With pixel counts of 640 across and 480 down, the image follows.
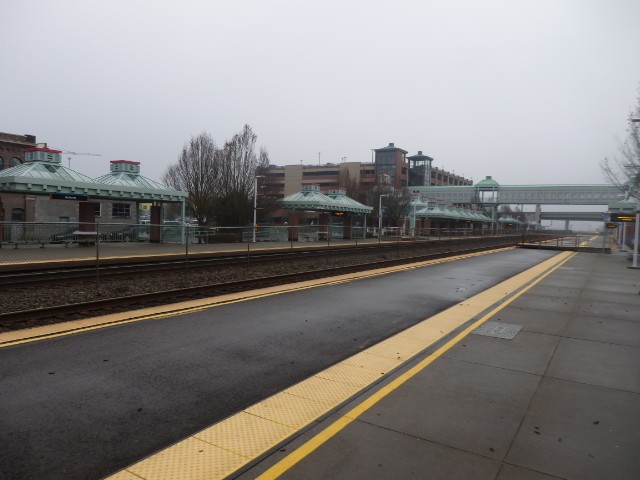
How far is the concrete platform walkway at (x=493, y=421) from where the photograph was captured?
10.8ft

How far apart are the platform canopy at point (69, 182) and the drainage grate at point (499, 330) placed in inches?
958

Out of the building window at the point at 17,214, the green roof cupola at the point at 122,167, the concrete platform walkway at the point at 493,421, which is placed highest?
the green roof cupola at the point at 122,167

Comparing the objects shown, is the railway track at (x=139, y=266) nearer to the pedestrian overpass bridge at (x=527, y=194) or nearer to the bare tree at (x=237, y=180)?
the bare tree at (x=237, y=180)

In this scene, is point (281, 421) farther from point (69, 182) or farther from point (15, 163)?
point (15, 163)

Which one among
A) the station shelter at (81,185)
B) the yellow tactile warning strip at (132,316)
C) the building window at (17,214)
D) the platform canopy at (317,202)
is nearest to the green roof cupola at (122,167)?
the station shelter at (81,185)

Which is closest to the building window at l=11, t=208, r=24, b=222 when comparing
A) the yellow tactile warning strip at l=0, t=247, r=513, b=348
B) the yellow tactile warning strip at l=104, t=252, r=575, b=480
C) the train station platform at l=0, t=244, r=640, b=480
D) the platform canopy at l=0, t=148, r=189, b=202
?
the platform canopy at l=0, t=148, r=189, b=202

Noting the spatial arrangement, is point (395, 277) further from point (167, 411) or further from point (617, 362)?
point (167, 411)

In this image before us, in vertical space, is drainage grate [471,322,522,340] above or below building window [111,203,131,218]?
below

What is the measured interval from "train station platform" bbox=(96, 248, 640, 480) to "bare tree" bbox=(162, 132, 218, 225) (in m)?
35.1

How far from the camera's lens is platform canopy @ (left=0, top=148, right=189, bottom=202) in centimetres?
2361

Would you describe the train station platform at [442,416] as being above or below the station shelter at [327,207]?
below

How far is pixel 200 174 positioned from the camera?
40.8 metres

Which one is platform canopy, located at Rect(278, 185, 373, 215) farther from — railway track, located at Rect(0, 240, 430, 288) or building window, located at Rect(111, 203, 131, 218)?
building window, located at Rect(111, 203, 131, 218)

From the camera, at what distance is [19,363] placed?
5.47 metres
